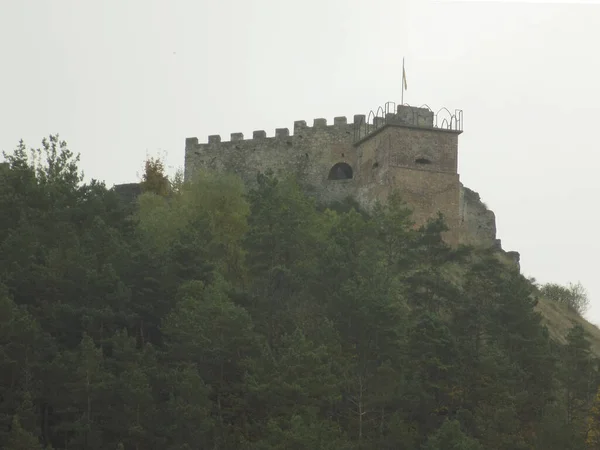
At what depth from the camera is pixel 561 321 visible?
6262 cm

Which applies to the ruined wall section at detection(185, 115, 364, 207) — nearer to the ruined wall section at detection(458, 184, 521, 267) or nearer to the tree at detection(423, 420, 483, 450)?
the ruined wall section at detection(458, 184, 521, 267)

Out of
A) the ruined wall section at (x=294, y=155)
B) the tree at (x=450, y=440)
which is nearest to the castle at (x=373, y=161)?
the ruined wall section at (x=294, y=155)

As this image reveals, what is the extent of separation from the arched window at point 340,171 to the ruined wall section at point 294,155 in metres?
0.17

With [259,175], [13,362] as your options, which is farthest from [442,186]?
[13,362]

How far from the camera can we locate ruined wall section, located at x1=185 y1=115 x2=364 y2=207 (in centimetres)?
6238

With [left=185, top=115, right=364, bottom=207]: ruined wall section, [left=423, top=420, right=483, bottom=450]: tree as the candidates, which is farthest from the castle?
[left=423, top=420, right=483, bottom=450]: tree

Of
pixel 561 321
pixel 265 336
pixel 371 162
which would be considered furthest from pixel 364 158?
pixel 265 336

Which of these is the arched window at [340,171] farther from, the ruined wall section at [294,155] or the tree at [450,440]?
the tree at [450,440]

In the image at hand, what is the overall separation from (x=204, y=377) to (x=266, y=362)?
2103 millimetres

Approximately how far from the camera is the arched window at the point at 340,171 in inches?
2457

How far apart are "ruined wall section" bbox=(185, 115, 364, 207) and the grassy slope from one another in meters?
9.52

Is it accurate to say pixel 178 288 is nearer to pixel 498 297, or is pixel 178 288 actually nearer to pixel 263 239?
pixel 263 239

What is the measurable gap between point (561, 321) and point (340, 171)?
1101 centimetres

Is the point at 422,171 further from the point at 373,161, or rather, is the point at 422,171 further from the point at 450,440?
the point at 450,440
